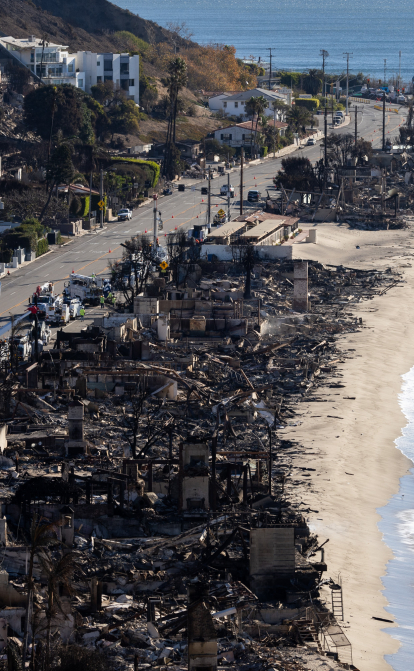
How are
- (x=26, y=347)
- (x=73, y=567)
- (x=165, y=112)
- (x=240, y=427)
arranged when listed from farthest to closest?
(x=165, y=112), (x=26, y=347), (x=240, y=427), (x=73, y=567)

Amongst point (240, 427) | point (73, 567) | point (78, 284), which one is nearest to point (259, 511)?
point (73, 567)

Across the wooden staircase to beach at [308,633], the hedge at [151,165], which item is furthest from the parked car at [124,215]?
the wooden staircase to beach at [308,633]

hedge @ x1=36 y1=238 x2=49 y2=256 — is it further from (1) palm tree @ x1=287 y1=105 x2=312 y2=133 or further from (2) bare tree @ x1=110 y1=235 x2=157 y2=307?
(1) palm tree @ x1=287 y1=105 x2=312 y2=133

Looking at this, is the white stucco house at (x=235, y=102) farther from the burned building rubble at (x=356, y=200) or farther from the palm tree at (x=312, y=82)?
the palm tree at (x=312, y=82)

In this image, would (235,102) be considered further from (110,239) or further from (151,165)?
(110,239)

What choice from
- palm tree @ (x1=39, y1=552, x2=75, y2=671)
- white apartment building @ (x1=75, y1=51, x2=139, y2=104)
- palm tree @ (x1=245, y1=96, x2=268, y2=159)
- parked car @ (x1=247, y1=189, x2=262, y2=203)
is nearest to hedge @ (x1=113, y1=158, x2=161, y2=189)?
parked car @ (x1=247, y1=189, x2=262, y2=203)

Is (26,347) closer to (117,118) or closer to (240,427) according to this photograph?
(240,427)
